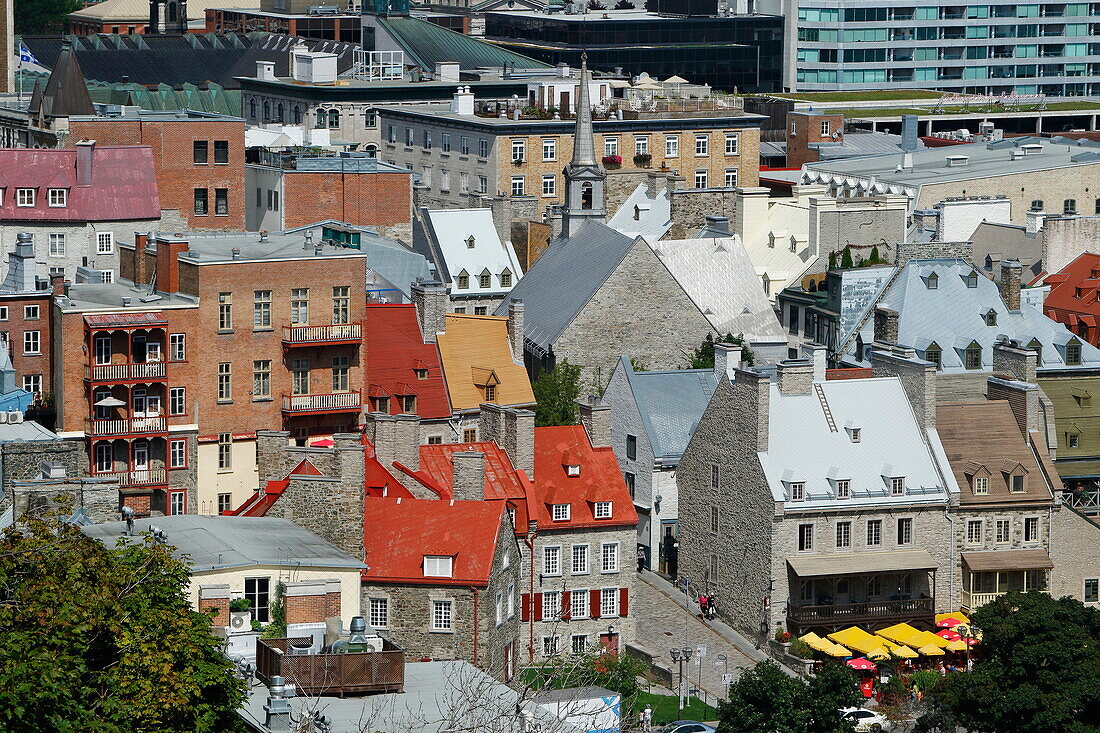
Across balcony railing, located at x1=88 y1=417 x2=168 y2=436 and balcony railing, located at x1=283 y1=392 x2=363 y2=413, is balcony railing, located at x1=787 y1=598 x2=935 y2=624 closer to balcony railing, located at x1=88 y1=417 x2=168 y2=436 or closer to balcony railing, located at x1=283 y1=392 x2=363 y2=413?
balcony railing, located at x1=283 y1=392 x2=363 y2=413

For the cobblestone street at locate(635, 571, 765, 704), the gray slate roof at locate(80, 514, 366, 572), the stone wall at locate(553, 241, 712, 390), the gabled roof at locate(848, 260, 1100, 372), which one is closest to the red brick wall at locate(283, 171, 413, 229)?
the stone wall at locate(553, 241, 712, 390)

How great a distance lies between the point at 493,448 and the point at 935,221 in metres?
51.6

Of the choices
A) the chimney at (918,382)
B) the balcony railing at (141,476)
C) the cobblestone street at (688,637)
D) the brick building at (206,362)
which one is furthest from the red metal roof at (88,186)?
the chimney at (918,382)

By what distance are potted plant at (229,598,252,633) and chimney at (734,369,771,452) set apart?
29.7 metres

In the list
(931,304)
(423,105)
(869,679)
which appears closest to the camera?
(869,679)

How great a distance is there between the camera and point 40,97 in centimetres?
13688

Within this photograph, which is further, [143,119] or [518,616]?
[143,119]

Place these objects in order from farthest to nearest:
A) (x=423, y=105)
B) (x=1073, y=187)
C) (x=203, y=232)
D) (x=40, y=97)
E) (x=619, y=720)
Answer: (x=423, y=105) → (x=1073, y=187) → (x=40, y=97) → (x=203, y=232) → (x=619, y=720)

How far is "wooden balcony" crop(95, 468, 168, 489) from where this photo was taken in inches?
3794

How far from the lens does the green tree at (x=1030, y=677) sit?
8119cm

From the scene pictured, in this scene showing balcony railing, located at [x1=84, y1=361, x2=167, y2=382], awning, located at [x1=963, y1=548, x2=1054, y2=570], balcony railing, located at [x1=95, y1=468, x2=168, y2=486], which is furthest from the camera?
awning, located at [x1=963, y1=548, x2=1054, y2=570]

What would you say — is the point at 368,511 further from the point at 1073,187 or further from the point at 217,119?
the point at 1073,187

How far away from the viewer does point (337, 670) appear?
67.0 meters

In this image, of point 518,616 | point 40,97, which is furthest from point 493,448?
point 40,97
